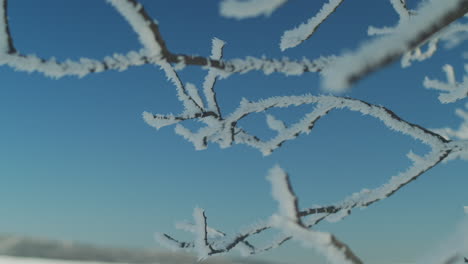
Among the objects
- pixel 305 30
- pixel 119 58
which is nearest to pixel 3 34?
pixel 119 58

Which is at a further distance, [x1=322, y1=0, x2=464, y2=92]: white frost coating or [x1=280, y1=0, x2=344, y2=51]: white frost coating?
[x1=280, y1=0, x2=344, y2=51]: white frost coating

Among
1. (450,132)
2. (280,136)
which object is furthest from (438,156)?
(450,132)

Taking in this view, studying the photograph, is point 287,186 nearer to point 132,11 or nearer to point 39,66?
point 132,11

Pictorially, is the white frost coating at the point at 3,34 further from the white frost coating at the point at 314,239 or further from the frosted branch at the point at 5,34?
the white frost coating at the point at 314,239

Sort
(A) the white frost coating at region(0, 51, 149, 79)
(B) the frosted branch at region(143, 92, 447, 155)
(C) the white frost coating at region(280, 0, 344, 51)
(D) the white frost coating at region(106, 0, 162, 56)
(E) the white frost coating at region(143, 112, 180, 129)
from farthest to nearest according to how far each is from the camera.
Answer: (E) the white frost coating at region(143, 112, 180, 129) → (B) the frosted branch at region(143, 92, 447, 155) → (C) the white frost coating at region(280, 0, 344, 51) → (A) the white frost coating at region(0, 51, 149, 79) → (D) the white frost coating at region(106, 0, 162, 56)

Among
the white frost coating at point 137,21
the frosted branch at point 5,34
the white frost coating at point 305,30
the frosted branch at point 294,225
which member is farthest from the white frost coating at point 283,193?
the white frost coating at point 305,30

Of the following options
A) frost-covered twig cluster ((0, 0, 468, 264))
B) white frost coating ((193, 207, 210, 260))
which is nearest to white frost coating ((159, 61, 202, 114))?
frost-covered twig cluster ((0, 0, 468, 264))

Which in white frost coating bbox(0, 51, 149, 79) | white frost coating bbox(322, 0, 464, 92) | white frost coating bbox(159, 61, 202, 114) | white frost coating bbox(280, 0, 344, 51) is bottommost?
white frost coating bbox(322, 0, 464, 92)

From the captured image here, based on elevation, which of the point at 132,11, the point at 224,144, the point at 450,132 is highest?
the point at 450,132

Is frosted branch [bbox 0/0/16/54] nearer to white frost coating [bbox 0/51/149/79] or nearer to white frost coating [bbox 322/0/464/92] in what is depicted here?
white frost coating [bbox 0/51/149/79]
